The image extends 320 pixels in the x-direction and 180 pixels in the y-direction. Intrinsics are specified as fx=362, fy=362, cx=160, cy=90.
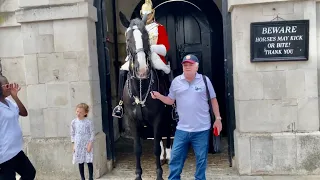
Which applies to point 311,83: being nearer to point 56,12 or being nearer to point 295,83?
point 295,83

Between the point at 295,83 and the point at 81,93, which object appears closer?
the point at 295,83

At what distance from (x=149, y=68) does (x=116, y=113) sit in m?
0.99

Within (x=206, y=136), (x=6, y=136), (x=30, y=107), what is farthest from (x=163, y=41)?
(x=6, y=136)

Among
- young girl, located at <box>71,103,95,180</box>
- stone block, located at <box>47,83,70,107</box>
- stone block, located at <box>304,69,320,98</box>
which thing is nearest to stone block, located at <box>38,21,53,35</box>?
stone block, located at <box>47,83,70,107</box>

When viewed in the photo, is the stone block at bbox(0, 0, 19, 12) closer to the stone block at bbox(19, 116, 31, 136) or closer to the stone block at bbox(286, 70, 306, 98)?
the stone block at bbox(19, 116, 31, 136)

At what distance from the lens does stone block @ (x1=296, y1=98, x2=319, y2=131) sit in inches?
217

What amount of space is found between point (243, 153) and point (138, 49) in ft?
7.82

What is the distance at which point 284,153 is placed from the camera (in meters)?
5.54

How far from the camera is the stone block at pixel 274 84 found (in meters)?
5.51

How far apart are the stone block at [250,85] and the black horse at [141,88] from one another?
3.90ft

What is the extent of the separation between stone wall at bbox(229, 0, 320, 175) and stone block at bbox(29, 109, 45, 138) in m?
3.19

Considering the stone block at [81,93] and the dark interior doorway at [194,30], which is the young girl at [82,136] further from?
the dark interior doorway at [194,30]

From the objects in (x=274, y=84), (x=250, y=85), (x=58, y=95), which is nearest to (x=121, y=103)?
(x=58, y=95)

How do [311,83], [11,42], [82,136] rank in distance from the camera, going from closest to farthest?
[82,136]
[311,83]
[11,42]
